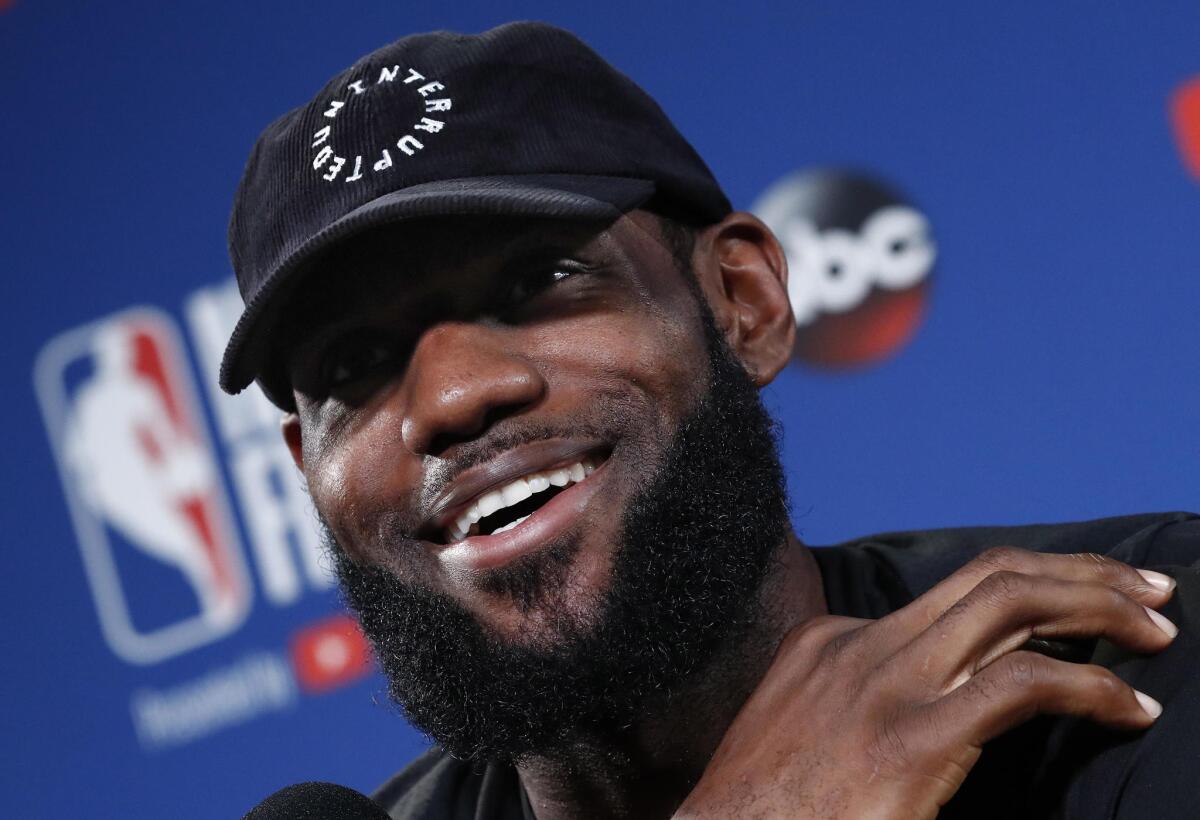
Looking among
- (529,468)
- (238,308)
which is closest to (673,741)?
(529,468)

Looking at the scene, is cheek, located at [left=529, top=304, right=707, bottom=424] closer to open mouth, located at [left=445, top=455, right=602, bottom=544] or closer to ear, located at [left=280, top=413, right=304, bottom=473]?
open mouth, located at [left=445, top=455, right=602, bottom=544]

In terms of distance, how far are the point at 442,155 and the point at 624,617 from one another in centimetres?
35

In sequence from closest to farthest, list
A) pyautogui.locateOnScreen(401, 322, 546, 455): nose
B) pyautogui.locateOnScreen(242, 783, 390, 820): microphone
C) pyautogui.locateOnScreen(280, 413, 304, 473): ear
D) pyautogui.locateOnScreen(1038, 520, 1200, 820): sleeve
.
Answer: pyautogui.locateOnScreen(1038, 520, 1200, 820): sleeve → pyautogui.locateOnScreen(242, 783, 390, 820): microphone → pyautogui.locateOnScreen(401, 322, 546, 455): nose → pyautogui.locateOnScreen(280, 413, 304, 473): ear

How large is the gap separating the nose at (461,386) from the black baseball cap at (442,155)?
9cm

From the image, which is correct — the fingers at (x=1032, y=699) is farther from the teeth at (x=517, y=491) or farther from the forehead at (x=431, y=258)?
the forehead at (x=431, y=258)

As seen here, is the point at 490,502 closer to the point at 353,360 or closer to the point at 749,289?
the point at 353,360

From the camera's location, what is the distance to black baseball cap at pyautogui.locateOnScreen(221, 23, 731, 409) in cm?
94

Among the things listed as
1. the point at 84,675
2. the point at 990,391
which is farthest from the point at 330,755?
the point at 990,391

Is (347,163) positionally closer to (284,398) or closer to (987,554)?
(284,398)

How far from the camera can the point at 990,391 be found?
1.46 meters

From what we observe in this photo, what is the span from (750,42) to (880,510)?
1.94 ft

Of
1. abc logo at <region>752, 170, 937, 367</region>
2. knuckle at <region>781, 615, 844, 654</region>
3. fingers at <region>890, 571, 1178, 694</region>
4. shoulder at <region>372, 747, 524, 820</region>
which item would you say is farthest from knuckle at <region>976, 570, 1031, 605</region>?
abc logo at <region>752, 170, 937, 367</region>

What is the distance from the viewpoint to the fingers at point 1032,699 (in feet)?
2.28

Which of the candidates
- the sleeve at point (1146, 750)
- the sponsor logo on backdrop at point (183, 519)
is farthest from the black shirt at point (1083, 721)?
the sponsor logo on backdrop at point (183, 519)
